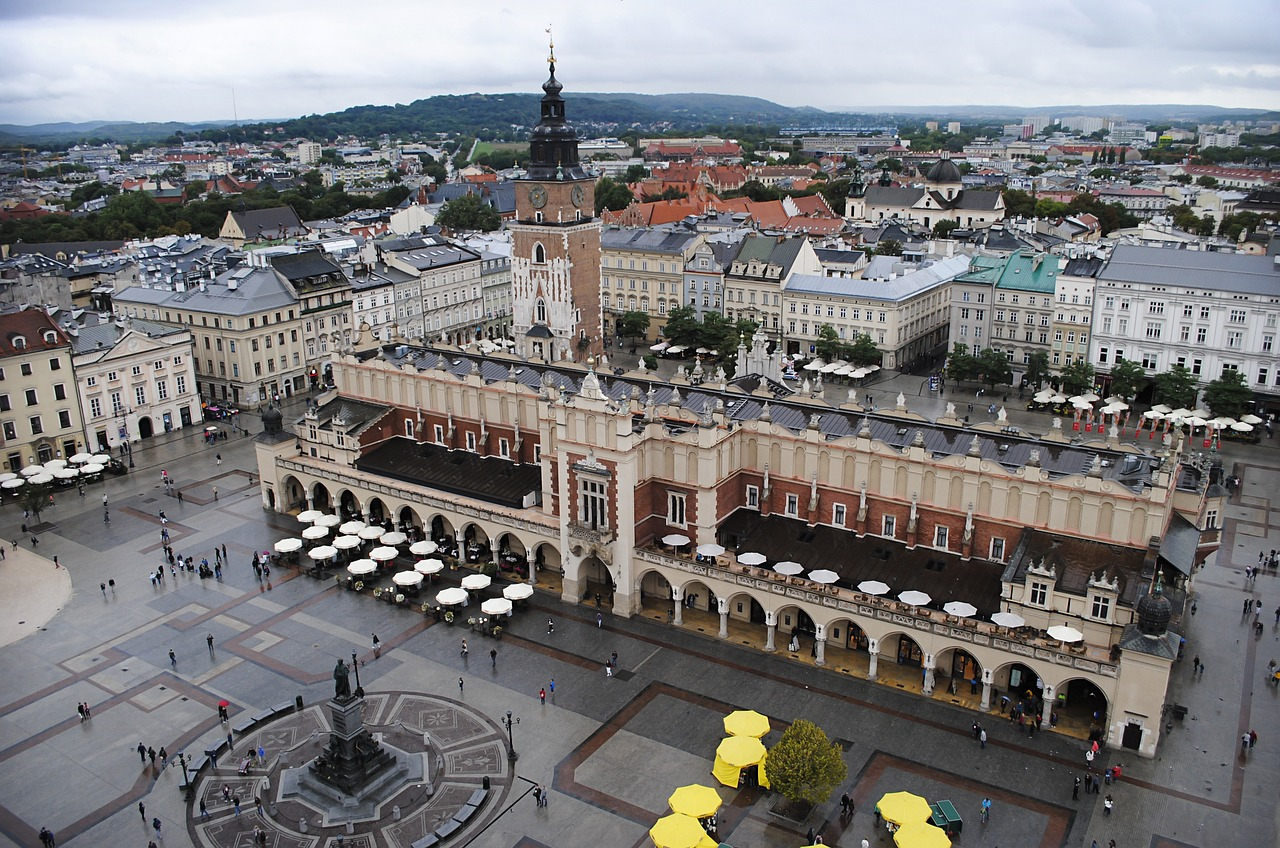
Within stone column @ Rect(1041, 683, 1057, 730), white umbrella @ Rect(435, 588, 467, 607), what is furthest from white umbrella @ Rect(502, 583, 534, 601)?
stone column @ Rect(1041, 683, 1057, 730)

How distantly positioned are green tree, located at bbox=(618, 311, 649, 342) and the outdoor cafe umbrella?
99.2 metres

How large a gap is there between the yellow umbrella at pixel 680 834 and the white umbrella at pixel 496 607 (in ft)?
72.9

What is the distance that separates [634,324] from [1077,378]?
57.7 meters

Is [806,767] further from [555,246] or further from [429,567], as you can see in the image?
[555,246]

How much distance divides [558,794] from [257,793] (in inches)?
579

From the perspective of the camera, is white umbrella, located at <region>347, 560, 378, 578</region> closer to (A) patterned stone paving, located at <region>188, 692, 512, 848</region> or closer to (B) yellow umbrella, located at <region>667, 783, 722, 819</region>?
(A) patterned stone paving, located at <region>188, 692, 512, 848</region>

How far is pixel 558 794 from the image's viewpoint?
4631 cm

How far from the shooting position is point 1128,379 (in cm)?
10325

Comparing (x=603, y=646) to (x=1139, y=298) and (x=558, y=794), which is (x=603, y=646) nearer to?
(x=558, y=794)

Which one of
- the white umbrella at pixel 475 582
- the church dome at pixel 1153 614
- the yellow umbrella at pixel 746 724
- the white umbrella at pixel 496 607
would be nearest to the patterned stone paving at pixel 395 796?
the white umbrella at pixel 496 607

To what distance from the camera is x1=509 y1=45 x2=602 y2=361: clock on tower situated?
340ft

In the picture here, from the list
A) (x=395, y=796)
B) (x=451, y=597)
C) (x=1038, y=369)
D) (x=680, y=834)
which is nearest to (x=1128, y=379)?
(x=1038, y=369)

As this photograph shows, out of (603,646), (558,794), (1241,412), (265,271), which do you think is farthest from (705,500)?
(265,271)

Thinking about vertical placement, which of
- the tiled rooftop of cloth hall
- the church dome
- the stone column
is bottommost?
the stone column
